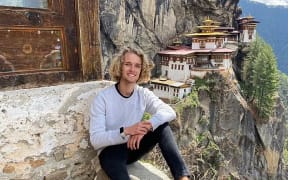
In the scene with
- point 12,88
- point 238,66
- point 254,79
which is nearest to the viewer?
point 12,88

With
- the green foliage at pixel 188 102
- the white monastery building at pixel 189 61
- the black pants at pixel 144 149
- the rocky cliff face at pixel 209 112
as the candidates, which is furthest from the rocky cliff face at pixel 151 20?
the black pants at pixel 144 149

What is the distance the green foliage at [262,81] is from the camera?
23.3 meters

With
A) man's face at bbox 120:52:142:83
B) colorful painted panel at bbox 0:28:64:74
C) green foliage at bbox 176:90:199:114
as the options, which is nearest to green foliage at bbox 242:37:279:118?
green foliage at bbox 176:90:199:114

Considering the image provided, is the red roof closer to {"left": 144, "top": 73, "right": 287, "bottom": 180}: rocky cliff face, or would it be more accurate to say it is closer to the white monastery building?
the white monastery building

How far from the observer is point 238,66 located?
28.1 meters

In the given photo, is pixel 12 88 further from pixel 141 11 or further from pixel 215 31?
pixel 215 31

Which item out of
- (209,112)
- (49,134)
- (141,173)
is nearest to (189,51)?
(209,112)

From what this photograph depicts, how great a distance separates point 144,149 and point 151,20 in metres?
21.3

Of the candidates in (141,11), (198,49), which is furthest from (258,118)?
(141,11)

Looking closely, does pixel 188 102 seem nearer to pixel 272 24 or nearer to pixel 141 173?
pixel 141 173

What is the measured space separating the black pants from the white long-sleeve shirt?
0.07 meters

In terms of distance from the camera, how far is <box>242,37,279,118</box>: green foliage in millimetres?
23266

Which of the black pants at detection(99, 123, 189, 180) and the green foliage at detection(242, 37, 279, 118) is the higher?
the black pants at detection(99, 123, 189, 180)

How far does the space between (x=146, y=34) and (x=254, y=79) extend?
8576 mm
